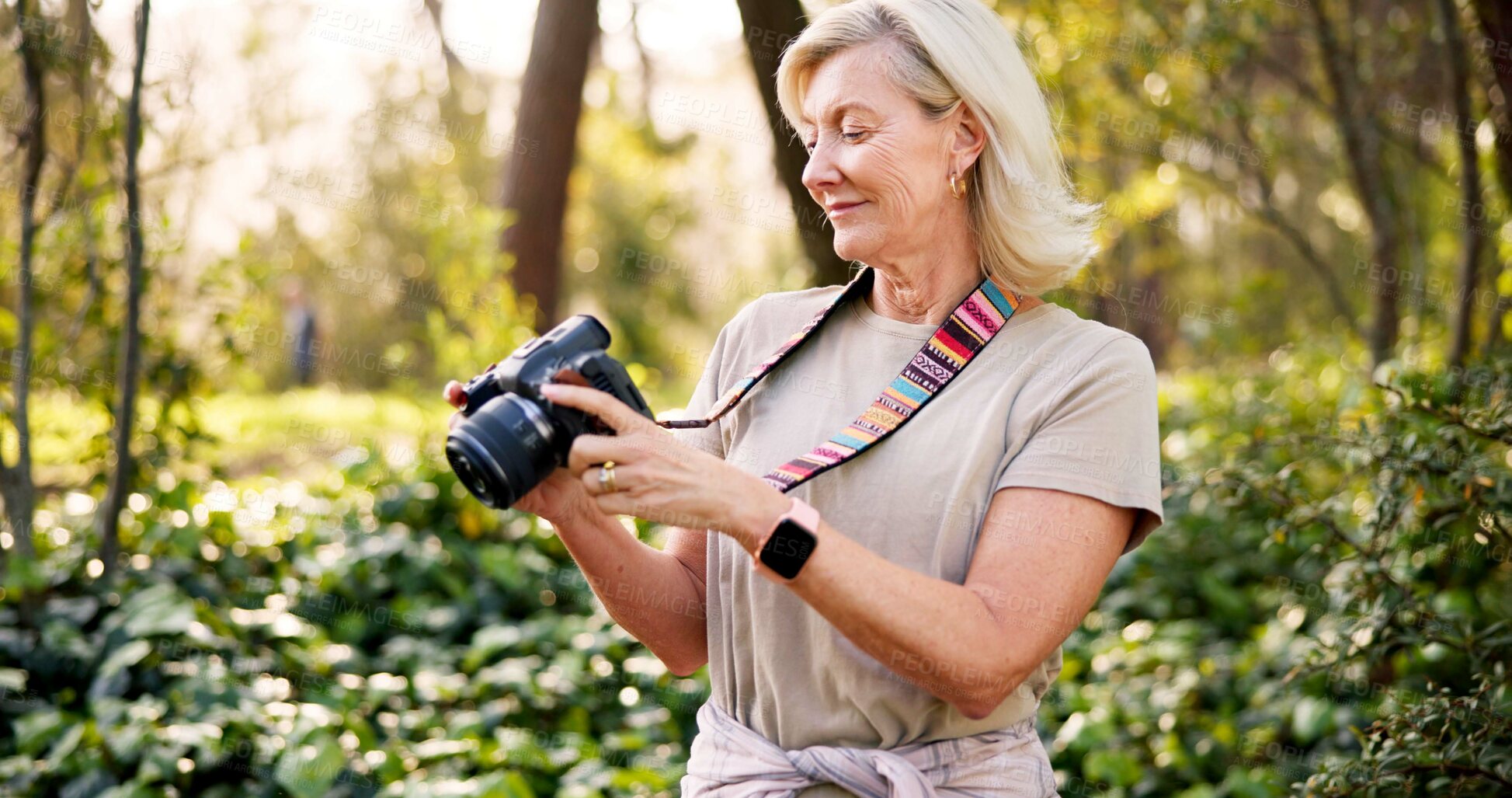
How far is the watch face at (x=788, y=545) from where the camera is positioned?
1436mm

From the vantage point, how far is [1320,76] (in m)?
8.91

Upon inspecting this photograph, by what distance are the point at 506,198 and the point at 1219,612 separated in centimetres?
517

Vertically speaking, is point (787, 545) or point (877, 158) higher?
point (877, 158)

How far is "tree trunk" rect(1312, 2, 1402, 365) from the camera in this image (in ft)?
17.8

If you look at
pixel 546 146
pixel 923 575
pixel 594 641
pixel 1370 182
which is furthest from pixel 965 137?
pixel 546 146

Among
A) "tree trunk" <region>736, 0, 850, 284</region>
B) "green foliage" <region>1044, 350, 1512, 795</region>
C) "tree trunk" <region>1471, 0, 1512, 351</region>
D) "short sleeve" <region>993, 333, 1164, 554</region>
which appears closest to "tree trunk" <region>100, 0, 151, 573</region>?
"tree trunk" <region>736, 0, 850, 284</region>

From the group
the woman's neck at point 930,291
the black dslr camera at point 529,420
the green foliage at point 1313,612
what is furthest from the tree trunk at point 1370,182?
the black dslr camera at point 529,420

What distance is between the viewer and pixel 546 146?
788 cm

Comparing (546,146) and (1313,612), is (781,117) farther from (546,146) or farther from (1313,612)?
(546,146)

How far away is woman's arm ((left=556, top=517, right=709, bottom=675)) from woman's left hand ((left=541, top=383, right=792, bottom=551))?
0.33 metres

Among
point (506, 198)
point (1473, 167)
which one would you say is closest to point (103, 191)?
point (506, 198)

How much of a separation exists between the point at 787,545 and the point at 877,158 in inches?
24.9

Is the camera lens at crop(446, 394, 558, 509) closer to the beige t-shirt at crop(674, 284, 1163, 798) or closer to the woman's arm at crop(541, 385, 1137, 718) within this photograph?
the woman's arm at crop(541, 385, 1137, 718)

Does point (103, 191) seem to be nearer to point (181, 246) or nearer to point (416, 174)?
point (181, 246)
